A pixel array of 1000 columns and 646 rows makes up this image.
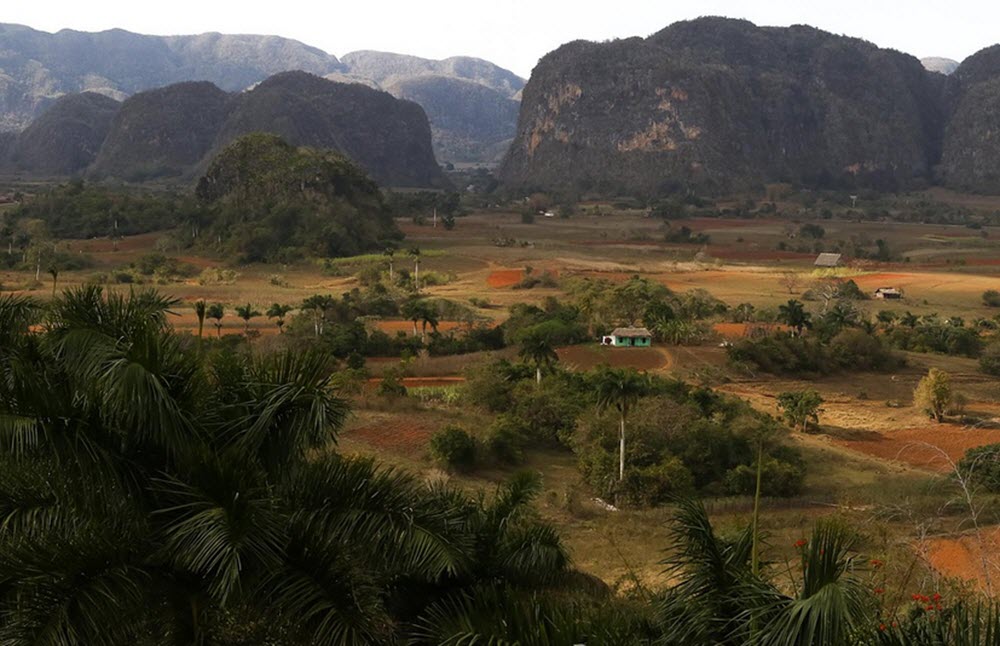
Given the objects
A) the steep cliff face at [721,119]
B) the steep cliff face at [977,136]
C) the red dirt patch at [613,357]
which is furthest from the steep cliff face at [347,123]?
the red dirt patch at [613,357]

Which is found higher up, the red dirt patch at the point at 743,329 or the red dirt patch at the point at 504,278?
the red dirt patch at the point at 743,329

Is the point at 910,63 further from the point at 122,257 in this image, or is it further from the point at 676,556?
the point at 676,556

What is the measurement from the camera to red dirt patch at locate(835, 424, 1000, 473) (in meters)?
23.6

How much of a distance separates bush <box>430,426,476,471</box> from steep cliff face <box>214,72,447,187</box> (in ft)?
413

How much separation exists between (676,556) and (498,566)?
1.80m

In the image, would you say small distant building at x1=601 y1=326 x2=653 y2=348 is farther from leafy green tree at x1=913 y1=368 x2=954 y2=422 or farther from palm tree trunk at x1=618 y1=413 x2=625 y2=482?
palm tree trunk at x1=618 y1=413 x2=625 y2=482

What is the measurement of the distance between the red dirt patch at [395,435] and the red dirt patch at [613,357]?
10.2 metres

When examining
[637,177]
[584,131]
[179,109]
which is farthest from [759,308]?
[179,109]

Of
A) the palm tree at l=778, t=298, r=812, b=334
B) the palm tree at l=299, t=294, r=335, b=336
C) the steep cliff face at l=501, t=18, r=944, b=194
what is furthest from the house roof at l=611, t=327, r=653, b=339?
the steep cliff face at l=501, t=18, r=944, b=194

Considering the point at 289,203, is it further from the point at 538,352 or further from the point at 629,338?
the point at 538,352

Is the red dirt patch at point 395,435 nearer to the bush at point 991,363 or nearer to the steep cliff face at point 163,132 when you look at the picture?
the bush at point 991,363

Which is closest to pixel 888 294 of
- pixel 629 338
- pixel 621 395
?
pixel 629 338

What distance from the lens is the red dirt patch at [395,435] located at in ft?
72.1

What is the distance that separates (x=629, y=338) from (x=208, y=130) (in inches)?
5495
